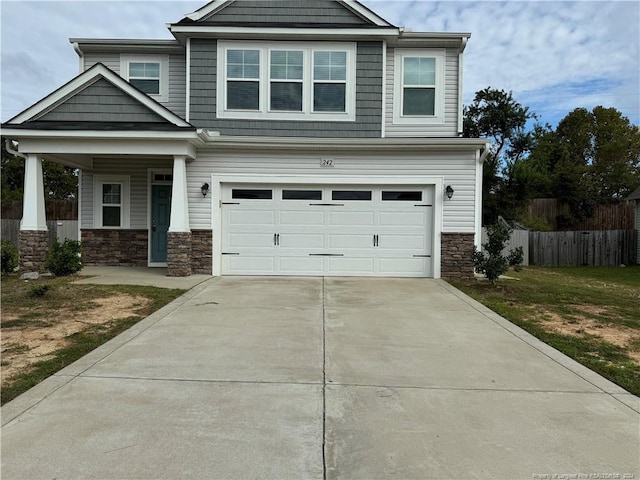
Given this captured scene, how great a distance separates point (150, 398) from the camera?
4.16 meters

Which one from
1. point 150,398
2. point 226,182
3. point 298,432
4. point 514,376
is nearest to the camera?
point 298,432

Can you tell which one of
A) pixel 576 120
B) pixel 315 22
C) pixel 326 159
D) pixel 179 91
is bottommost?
pixel 326 159

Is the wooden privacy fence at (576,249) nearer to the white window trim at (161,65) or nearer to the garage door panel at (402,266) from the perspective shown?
the garage door panel at (402,266)

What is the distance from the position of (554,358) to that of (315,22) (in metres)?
10.6

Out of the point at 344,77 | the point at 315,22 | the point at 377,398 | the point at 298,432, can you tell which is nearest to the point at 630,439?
the point at 377,398

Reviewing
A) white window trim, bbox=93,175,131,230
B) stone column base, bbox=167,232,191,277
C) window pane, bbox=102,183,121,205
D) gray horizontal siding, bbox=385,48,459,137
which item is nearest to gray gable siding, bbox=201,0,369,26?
gray horizontal siding, bbox=385,48,459,137

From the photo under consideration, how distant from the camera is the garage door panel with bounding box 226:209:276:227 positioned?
1210 cm

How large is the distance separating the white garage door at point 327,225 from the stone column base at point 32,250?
170 inches

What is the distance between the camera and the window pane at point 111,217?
1361 centimetres

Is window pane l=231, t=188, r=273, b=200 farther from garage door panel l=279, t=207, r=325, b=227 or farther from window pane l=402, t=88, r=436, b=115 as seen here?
window pane l=402, t=88, r=436, b=115

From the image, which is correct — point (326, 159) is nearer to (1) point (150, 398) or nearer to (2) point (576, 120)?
(1) point (150, 398)

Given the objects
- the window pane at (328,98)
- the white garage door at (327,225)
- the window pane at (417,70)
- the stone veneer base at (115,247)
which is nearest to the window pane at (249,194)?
the white garage door at (327,225)

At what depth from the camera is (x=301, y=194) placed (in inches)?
477

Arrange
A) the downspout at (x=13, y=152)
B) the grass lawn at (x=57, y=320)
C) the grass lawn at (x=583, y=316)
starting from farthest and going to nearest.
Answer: the downspout at (x=13, y=152), the grass lawn at (x=583, y=316), the grass lawn at (x=57, y=320)
